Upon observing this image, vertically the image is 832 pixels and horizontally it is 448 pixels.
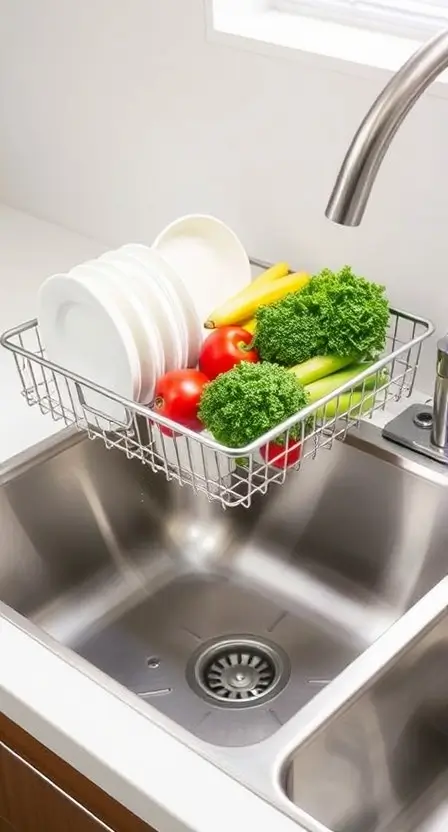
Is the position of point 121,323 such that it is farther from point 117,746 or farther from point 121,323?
point 117,746

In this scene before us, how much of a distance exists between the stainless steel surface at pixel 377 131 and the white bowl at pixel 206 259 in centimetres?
37

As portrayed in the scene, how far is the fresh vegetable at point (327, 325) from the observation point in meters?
1.02

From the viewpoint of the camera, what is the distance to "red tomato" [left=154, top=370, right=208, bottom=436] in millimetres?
980

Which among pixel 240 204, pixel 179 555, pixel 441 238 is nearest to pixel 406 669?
pixel 179 555

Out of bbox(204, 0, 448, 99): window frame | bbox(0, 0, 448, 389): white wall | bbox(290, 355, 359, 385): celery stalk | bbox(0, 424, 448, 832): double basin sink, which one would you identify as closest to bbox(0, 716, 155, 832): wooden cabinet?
bbox(0, 424, 448, 832): double basin sink

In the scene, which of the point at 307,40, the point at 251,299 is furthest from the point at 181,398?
the point at 307,40

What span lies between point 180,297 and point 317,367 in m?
0.18

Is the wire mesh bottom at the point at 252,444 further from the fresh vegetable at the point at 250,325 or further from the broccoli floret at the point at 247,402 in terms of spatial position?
the fresh vegetable at the point at 250,325

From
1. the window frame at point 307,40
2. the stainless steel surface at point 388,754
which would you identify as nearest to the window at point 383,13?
the window frame at point 307,40

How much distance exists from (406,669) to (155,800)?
292mm

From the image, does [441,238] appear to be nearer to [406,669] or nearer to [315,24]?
[315,24]

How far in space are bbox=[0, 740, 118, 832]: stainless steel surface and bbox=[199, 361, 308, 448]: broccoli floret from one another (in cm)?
36

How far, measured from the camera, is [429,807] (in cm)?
97

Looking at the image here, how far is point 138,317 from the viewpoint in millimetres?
1026
